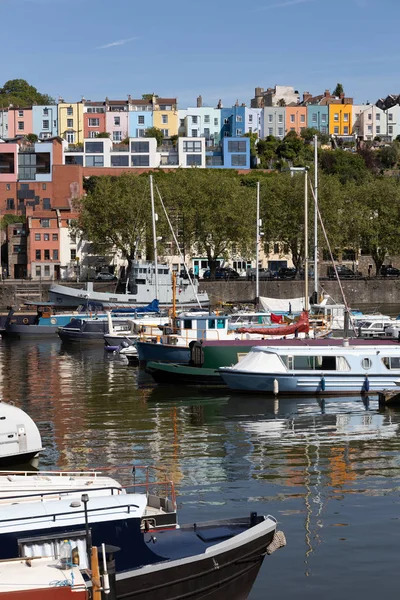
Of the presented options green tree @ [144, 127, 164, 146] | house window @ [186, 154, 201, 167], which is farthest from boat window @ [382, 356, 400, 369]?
green tree @ [144, 127, 164, 146]

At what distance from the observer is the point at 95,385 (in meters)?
48.2

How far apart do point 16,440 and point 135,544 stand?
12.1m

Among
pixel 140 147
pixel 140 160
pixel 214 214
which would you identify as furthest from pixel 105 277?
pixel 140 147

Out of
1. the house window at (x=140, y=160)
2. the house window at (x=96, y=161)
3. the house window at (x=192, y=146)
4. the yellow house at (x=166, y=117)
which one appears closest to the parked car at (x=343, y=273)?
the house window at (x=140, y=160)

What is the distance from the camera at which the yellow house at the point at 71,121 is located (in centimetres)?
16925

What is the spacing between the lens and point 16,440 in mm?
27766

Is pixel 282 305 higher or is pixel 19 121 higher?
pixel 19 121

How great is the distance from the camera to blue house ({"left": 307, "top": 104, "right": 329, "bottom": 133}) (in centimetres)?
19488

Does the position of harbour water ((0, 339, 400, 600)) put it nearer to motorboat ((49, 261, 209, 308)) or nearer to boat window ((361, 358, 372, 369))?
boat window ((361, 358, 372, 369))

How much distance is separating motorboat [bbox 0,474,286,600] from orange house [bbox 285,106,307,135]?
18013cm

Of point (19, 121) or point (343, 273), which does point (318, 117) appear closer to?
point (19, 121)

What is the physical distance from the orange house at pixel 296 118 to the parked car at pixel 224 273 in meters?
83.9

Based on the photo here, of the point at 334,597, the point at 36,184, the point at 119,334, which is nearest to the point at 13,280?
the point at 36,184

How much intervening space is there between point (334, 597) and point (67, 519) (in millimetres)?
5269
